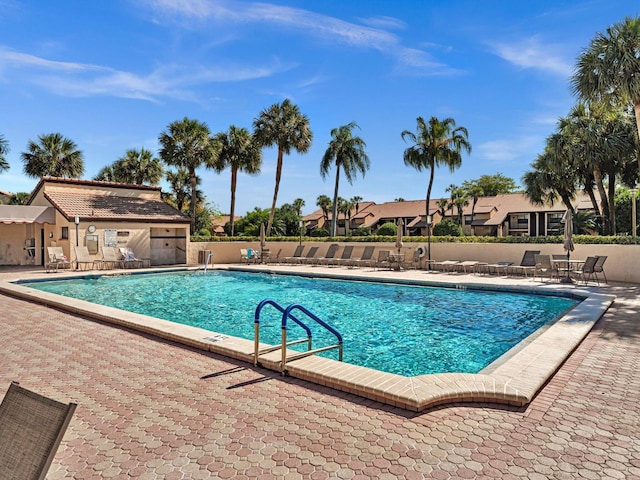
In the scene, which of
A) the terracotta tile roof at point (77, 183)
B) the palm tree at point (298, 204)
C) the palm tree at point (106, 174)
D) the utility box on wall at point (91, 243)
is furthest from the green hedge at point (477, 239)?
the palm tree at point (298, 204)

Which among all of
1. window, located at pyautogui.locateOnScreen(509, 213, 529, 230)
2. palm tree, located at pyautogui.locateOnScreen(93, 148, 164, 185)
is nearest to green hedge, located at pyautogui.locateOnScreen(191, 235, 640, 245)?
palm tree, located at pyautogui.locateOnScreen(93, 148, 164, 185)

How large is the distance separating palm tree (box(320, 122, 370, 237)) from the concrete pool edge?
24111 millimetres

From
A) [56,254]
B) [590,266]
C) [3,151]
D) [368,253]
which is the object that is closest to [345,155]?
[368,253]

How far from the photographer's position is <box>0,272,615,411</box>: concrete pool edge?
3.95 m

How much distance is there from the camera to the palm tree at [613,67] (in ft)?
41.5

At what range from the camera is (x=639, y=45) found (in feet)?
41.8

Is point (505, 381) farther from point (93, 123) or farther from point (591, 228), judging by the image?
point (591, 228)

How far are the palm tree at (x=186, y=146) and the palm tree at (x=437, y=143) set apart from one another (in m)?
13.8

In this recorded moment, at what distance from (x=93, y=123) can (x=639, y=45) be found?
75.1 ft

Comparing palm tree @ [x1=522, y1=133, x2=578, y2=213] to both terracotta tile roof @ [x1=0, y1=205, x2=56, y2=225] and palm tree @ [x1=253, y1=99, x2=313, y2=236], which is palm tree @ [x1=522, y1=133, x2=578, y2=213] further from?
terracotta tile roof @ [x1=0, y1=205, x2=56, y2=225]

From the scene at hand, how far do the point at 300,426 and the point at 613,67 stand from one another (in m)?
15.2

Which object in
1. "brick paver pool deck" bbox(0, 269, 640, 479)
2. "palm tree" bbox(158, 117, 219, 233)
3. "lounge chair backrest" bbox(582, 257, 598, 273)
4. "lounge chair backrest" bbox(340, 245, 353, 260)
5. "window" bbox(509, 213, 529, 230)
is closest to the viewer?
"brick paver pool deck" bbox(0, 269, 640, 479)

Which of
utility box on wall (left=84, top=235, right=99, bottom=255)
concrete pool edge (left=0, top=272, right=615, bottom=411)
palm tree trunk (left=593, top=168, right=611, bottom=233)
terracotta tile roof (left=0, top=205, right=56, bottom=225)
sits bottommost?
concrete pool edge (left=0, top=272, right=615, bottom=411)

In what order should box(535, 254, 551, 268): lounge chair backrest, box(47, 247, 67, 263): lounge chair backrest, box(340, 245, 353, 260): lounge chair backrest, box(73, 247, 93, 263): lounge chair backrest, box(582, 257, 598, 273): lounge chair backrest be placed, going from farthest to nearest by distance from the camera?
box(340, 245, 353, 260): lounge chair backrest
box(73, 247, 93, 263): lounge chair backrest
box(47, 247, 67, 263): lounge chair backrest
box(535, 254, 551, 268): lounge chair backrest
box(582, 257, 598, 273): lounge chair backrest
